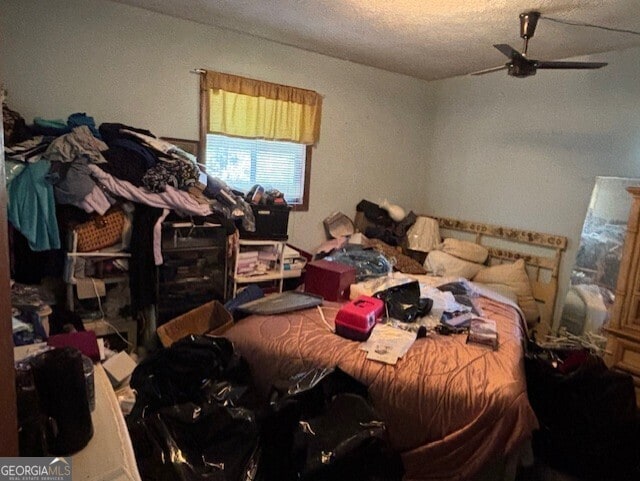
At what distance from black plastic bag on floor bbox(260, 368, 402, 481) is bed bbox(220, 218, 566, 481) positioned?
132 mm

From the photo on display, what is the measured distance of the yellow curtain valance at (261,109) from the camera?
3.24m

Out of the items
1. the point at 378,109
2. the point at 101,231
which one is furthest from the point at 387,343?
the point at 378,109

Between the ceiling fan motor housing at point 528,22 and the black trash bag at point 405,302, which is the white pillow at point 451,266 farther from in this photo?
the ceiling fan motor housing at point 528,22

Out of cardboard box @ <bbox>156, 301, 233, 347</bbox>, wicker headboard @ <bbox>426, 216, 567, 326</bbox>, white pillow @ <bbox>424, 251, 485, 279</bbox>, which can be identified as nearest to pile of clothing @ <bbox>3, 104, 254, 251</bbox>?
cardboard box @ <bbox>156, 301, 233, 347</bbox>

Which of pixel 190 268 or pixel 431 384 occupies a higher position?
pixel 190 268

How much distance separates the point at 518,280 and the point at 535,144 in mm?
1242

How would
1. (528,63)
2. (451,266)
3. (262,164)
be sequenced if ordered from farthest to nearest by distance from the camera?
(451,266), (262,164), (528,63)

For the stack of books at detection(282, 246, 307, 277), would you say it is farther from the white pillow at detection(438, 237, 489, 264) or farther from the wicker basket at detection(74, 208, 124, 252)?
the white pillow at detection(438, 237, 489, 264)

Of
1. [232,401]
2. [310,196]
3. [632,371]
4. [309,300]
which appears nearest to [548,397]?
[632,371]

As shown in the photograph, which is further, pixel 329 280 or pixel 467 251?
pixel 467 251

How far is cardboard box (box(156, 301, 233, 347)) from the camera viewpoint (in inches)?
105

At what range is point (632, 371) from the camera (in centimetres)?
260

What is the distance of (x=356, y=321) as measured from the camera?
230cm

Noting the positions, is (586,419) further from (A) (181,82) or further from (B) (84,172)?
(A) (181,82)
